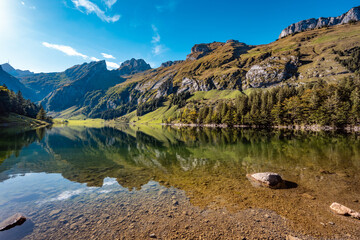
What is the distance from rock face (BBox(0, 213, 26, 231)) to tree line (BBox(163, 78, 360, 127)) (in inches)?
4218

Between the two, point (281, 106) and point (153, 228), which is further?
point (281, 106)

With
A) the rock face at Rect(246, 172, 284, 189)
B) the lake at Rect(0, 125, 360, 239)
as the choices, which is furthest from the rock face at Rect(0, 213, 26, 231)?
the rock face at Rect(246, 172, 284, 189)

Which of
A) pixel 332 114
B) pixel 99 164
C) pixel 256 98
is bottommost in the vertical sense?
pixel 99 164

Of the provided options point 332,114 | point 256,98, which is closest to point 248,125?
point 256,98

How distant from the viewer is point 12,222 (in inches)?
402

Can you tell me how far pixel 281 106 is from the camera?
348ft

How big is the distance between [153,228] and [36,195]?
1350 centimetres

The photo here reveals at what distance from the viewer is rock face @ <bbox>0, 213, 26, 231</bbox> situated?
9.78 metres

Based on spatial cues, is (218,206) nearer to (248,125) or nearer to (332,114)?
(332,114)

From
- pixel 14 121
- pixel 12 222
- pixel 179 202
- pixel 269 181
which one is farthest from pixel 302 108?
pixel 14 121

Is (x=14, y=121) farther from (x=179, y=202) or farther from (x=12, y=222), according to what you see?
(x=179, y=202)

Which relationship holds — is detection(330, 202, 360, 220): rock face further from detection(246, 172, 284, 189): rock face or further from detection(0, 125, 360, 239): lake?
detection(246, 172, 284, 189): rock face

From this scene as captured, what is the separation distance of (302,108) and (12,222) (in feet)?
393

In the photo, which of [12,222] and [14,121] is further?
[14,121]
